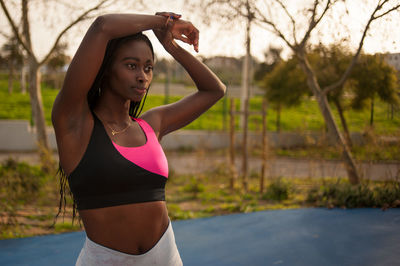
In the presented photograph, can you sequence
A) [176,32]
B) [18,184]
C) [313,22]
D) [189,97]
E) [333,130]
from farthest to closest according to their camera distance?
[333,130] < [18,184] < [313,22] < [189,97] < [176,32]

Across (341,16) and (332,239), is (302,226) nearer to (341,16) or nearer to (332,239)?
(332,239)

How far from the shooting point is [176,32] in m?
1.65

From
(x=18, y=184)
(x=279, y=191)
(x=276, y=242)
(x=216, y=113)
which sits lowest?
(x=279, y=191)

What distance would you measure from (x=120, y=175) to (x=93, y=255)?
0.31 m

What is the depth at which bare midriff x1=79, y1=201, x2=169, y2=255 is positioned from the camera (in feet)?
4.62

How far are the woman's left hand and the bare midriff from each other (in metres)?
0.67

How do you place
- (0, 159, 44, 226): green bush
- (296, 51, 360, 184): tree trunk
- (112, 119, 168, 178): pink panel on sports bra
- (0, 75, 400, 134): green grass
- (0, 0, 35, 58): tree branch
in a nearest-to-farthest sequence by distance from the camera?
(112, 119, 168, 178): pink panel on sports bra, (0, 159, 44, 226): green bush, (296, 51, 360, 184): tree trunk, (0, 0, 35, 58): tree branch, (0, 75, 400, 134): green grass

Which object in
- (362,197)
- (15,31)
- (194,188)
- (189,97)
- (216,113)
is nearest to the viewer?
(189,97)

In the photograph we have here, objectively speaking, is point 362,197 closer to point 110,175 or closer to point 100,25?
point 110,175

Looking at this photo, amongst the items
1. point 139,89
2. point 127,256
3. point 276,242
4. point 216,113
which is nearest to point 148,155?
point 139,89

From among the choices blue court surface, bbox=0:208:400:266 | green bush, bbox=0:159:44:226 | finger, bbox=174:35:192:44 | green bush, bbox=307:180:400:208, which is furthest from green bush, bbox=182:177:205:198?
finger, bbox=174:35:192:44

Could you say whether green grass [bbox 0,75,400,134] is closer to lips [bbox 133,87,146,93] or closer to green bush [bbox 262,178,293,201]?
green bush [bbox 262,178,293,201]

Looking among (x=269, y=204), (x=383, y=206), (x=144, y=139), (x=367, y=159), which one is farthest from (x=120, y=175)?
(x=367, y=159)

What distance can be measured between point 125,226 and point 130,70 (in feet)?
1.85
